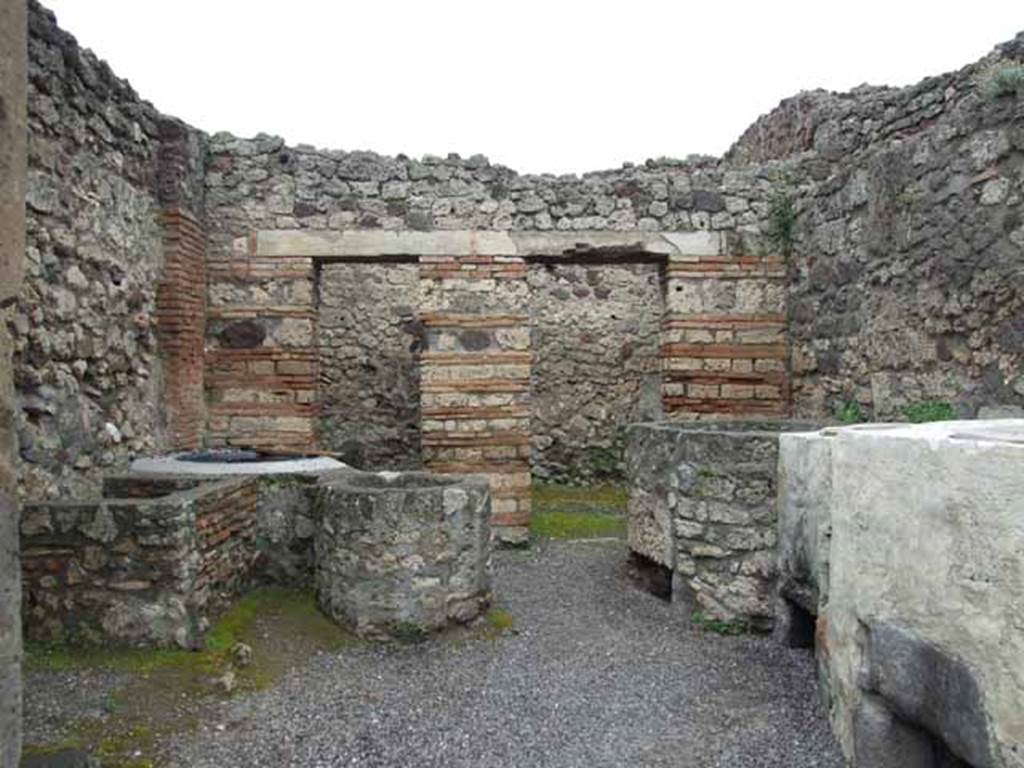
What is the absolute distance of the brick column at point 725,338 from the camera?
804cm

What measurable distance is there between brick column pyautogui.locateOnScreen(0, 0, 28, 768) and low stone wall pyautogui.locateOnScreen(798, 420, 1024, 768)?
7.29 ft

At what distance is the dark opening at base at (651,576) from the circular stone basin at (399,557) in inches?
56.6

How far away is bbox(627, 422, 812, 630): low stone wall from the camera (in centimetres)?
477

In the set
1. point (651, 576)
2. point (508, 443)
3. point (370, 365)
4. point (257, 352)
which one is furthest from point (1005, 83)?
point (370, 365)

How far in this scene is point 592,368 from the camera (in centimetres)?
1084

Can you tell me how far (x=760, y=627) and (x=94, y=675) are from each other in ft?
11.3

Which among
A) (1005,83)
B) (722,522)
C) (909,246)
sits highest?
(1005,83)

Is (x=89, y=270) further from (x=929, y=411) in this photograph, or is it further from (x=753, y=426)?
(x=929, y=411)

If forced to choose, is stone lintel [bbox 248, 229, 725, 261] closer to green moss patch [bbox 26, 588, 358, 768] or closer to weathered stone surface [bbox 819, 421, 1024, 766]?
green moss patch [bbox 26, 588, 358, 768]

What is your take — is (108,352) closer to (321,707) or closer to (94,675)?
(94,675)

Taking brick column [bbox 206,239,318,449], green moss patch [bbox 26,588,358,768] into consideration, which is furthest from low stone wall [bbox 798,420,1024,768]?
brick column [bbox 206,239,318,449]

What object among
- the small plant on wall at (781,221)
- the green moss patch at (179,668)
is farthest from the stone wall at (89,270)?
the small plant on wall at (781,221)

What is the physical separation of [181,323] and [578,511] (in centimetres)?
448

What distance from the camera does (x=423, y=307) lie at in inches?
311
